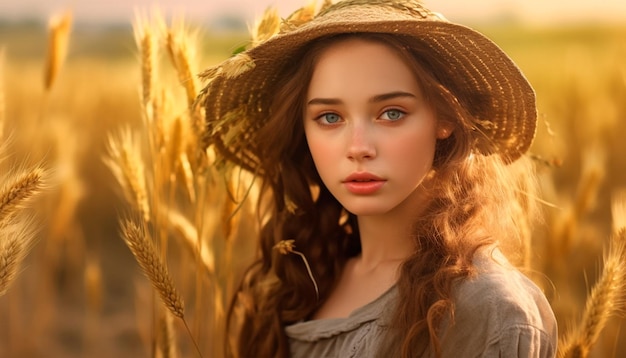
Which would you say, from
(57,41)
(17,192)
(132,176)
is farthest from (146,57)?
(17,192)

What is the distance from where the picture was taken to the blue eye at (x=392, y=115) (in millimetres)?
1728

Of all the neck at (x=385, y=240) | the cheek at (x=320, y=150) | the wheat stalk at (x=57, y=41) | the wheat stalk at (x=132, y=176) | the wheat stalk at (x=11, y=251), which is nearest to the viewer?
the wheat stalk at (x=11, y=251)

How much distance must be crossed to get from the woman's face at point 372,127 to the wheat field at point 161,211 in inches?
14.5

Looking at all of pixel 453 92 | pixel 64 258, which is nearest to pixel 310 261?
pixel 453 92

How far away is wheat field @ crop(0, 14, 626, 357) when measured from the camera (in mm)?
1868

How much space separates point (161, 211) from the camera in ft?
7.23

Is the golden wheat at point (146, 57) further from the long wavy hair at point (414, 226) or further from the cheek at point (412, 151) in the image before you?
the cheek at point (412, 151)

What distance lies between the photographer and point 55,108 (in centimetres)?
537

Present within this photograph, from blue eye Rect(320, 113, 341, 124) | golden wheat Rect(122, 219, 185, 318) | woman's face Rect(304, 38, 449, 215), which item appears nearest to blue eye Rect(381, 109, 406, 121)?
woman's face Rect(304, 38, 449, 215)

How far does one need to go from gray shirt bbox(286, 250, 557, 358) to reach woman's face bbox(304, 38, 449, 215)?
220 mm

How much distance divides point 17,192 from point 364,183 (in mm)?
655

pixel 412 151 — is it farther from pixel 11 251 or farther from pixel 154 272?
pixel 11 251

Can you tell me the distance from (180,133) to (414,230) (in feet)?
2.06

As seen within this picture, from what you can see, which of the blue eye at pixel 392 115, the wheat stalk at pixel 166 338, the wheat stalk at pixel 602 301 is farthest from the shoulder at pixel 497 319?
the wheat stalk at pixel 166 338
